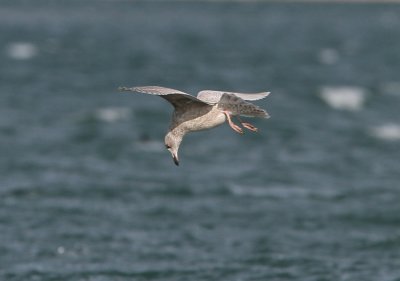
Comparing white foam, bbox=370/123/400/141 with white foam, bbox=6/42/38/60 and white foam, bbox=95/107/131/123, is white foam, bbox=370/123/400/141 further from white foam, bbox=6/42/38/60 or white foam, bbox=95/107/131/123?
white foam, bbox=6/42/38/60

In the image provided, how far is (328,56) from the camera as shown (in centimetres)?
8500

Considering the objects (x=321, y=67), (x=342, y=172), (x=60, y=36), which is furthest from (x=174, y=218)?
(x=60, y=36)

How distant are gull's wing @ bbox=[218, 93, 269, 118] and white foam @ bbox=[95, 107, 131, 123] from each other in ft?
103

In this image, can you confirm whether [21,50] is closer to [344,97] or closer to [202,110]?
[344,97]

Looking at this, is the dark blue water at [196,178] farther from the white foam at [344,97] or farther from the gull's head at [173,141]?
the gull's head at [173,141]

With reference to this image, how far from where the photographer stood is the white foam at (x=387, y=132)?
140 ft

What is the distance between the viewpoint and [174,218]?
94.7 feet

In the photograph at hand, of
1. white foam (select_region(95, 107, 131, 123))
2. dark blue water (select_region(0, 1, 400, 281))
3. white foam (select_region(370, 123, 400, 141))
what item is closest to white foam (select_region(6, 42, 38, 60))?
dark blue water (select_region(0, 1, 400, 281))

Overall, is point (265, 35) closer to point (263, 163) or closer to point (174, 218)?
point (263, 163)

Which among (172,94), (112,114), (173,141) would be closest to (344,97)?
(112,114)

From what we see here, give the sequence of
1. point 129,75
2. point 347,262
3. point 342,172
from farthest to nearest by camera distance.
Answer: point 129,75
point 342,172
point 347,262

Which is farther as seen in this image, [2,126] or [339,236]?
[2,126]

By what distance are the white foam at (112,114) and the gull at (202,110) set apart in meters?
30.7

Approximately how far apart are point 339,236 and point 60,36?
258 feet
